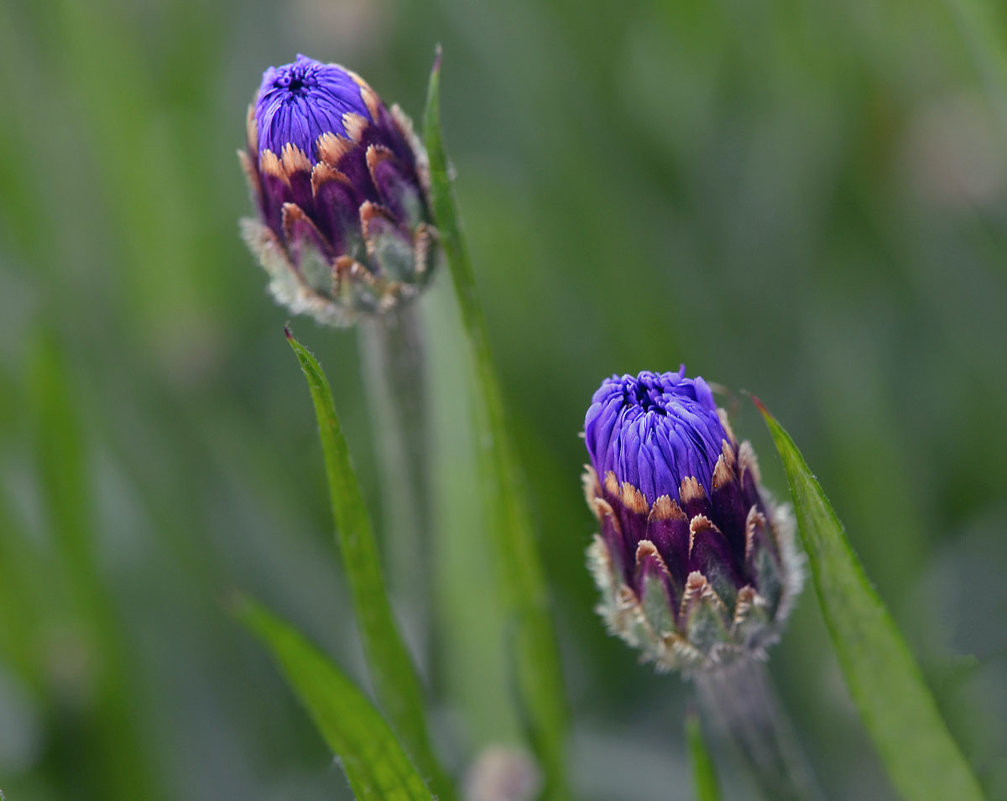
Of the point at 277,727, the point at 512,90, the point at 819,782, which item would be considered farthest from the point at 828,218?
the point at 277,727

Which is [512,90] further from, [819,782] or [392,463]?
[819,782]

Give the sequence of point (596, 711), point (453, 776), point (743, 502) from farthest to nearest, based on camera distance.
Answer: point (596, 711), point (453, 776), point (743, 502)

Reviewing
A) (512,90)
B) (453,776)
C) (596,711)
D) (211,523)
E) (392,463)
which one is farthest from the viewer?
(512,90)

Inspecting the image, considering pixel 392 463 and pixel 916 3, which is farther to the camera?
pixel 916 3

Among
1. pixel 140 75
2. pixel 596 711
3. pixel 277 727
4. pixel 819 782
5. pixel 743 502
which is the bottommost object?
pixel 819 782

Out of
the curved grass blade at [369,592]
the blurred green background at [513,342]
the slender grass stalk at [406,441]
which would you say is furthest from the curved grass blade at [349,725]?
the blurred green background at [513,342]

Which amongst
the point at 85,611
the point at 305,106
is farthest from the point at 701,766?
the point at 85,611
